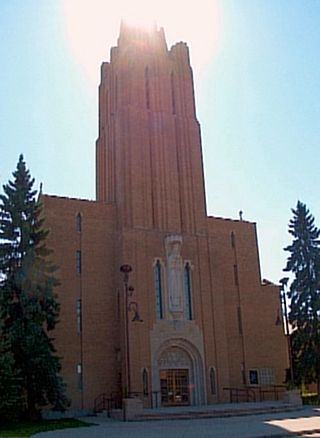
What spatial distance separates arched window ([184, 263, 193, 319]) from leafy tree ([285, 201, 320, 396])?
6.38 metres

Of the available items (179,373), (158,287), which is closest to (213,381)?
(179,373)

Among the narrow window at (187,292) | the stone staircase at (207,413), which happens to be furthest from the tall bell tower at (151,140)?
the stone staircase at (207,413)

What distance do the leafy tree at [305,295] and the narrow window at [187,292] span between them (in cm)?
639

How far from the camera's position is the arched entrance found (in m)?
30.7

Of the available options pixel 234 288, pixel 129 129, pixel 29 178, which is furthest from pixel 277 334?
pixel 29 178

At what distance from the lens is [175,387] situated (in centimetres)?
3109

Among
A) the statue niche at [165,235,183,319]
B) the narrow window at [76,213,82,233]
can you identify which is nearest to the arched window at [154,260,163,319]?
the statue niche at [165,235,183,319]

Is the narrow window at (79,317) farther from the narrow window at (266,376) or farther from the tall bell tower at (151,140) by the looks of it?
the narrow window at (266,376)

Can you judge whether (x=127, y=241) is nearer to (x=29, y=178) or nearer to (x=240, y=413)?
(x=29, y=178)

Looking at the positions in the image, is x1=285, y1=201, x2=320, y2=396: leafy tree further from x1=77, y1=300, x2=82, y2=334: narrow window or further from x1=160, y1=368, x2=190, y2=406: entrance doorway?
x1=77, y1=300, x2=82, y2=334: narrow window

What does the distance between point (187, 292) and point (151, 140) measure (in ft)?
32.5

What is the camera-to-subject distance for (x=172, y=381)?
102 feet

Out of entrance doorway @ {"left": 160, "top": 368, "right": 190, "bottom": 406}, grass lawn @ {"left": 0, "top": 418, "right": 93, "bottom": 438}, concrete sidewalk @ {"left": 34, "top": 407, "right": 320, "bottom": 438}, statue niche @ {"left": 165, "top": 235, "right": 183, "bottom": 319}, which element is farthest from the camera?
statue niche @ {"left": 165, "top": 235, "right": 183, "bottom": 319}

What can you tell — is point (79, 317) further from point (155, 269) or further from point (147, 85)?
point (147, 85)
